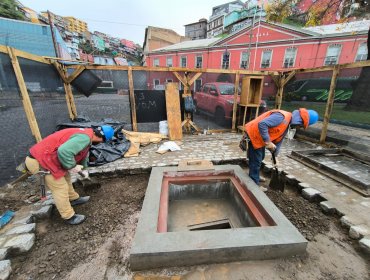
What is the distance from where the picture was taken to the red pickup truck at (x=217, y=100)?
279 inches

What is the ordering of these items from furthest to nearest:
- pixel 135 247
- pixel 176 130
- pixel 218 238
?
pixel 176 130
pixel 218 238
pixel 135 247

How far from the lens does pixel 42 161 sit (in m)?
2.45

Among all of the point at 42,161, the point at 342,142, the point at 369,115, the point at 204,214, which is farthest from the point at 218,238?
the point at 369,115

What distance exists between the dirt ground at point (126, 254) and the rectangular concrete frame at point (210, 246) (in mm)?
100

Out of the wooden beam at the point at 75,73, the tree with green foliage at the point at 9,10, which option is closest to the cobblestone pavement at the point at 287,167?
the wooden beam at the point at 75,73

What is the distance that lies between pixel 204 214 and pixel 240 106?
500 cm

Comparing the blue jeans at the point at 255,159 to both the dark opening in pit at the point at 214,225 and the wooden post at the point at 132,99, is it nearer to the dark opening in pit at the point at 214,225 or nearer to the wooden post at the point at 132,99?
the dark opening in pit at the point at 214,225

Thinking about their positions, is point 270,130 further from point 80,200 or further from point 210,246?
point 80,200

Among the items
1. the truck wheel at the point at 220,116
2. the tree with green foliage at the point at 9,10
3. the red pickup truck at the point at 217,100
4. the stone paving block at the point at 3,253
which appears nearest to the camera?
the stone paving block at the point at 3,253

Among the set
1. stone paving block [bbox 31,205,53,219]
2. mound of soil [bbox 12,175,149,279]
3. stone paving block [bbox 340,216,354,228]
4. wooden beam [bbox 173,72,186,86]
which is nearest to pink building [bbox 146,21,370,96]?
wooden beam [bbox 173,72,186,86]

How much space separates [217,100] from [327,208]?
516cm

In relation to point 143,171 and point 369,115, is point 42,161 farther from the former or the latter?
point 369,115

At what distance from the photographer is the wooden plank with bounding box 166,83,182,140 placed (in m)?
6.20

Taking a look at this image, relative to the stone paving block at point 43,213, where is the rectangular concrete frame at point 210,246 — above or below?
above
